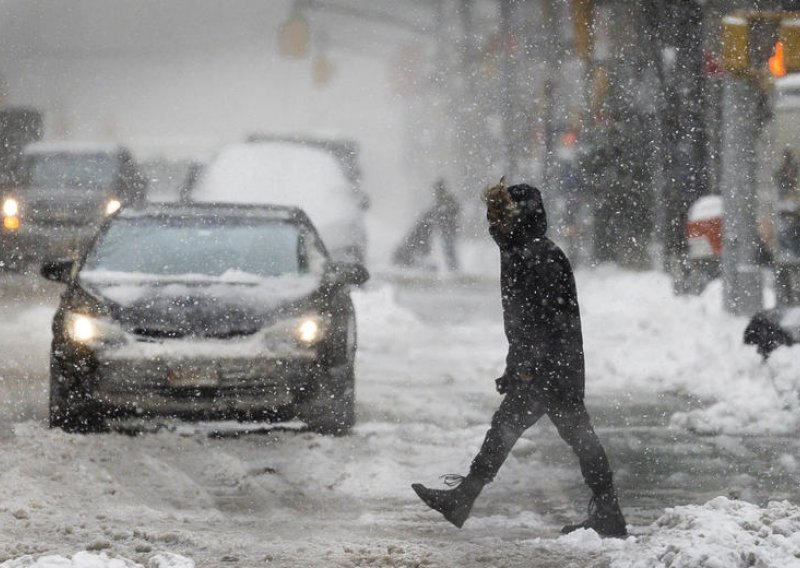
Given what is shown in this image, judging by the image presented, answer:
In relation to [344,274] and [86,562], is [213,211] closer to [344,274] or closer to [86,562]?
[344,274]

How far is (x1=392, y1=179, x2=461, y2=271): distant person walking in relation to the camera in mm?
29828

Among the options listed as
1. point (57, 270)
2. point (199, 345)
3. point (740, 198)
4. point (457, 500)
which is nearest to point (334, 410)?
point (199, 345)

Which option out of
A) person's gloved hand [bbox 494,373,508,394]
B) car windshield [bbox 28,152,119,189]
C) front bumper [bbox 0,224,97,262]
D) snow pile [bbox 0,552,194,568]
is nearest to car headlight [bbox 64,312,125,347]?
person's gloved hand [bbox 494,373,508,394]

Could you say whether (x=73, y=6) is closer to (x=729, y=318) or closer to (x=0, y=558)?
(x=729, y=318)

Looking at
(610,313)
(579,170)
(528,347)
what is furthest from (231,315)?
(579,170)

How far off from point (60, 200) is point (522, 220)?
15.6m

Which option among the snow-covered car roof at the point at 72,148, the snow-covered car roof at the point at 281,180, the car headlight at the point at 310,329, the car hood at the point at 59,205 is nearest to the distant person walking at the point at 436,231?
the snow-covered car roof at the point at 72,148

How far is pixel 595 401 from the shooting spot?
1259cm

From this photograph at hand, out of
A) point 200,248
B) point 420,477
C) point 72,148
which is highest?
point 72,148

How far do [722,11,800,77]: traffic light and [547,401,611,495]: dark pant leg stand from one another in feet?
26.7

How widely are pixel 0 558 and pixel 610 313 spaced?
43.1 feet

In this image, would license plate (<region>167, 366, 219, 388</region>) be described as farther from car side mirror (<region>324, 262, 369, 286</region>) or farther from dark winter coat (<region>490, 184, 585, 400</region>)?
dark winter coat (<region>490, 184, 585, 400</region>)

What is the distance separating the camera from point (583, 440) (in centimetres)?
752

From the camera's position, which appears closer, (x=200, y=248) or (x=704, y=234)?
(x=200, y=248)
